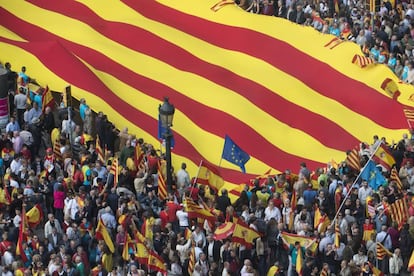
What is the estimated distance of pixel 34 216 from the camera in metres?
38.6

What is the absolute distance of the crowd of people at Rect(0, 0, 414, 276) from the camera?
3662 cm

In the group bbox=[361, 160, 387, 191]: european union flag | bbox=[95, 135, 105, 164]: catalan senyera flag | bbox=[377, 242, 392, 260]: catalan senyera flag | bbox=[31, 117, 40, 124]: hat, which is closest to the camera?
bbox=[377, 242, 392, 260]: catalan senyera flag

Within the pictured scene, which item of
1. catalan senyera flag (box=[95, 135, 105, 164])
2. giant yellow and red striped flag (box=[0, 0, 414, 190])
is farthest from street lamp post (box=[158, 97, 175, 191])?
catalan senyera flag (box=[95, 135, 105, 164])

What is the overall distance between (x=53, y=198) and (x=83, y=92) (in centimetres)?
411

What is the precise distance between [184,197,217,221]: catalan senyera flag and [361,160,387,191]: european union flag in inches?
138

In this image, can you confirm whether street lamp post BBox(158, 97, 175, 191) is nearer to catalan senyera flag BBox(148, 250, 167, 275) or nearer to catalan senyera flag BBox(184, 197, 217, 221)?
catalan senyera flag BBox(184, 197, 217, 221)

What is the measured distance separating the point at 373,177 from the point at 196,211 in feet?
13.1

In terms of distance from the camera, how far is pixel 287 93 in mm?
42156

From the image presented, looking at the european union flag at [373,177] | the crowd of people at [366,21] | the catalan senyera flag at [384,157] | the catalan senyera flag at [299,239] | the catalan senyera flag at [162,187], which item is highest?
the crowd of people at [366,21]

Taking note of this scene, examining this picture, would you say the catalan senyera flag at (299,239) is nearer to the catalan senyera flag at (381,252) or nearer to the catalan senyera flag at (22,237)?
the catalan senyera flag at (381,252)

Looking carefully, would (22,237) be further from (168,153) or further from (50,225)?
(168,153)

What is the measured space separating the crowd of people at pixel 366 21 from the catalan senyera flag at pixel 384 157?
14.3 ft

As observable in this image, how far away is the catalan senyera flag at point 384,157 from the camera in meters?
39.2

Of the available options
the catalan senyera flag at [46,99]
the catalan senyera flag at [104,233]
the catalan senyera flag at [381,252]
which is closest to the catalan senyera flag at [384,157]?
the catalan senyera flag at [381,252]
